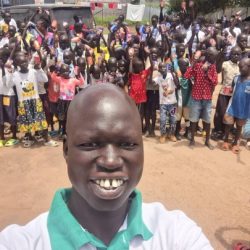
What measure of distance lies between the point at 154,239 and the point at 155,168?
3.78m

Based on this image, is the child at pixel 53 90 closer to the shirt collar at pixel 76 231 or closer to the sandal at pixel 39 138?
the sandal at pixel 39 138

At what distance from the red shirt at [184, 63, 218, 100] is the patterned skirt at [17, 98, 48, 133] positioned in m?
2.25

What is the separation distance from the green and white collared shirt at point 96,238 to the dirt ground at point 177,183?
7.86 feet

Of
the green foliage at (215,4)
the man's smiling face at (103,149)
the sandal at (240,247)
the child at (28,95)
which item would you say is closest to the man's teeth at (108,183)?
the man's smiling face at (103,149)

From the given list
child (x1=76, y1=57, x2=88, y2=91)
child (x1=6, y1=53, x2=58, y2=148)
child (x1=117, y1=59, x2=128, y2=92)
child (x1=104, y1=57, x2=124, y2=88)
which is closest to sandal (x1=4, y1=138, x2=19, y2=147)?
child (x1=6, y1=53, x2=58, y2=148)

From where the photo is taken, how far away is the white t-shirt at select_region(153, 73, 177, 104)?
5.42 meters

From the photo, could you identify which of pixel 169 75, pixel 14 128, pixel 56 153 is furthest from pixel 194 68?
pixel 14 128

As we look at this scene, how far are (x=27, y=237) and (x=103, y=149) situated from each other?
34cm

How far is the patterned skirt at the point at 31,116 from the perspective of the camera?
5188mm

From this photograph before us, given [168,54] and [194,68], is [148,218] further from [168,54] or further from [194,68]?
[168,54]

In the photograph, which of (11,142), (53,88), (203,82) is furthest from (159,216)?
(11,142)

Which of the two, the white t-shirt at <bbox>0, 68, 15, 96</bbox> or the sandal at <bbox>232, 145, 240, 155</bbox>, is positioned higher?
the white t-shirt at <bbox>0, 68, 15, 96</bbox>

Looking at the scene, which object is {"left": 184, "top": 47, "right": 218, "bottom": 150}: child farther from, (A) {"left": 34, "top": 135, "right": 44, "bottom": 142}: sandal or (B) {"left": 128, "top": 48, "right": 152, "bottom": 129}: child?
(A) {"left": 34, "top": 135, "right": 44, "bottom": 142}: sandal

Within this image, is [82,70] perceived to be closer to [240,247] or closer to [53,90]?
[53,90]
